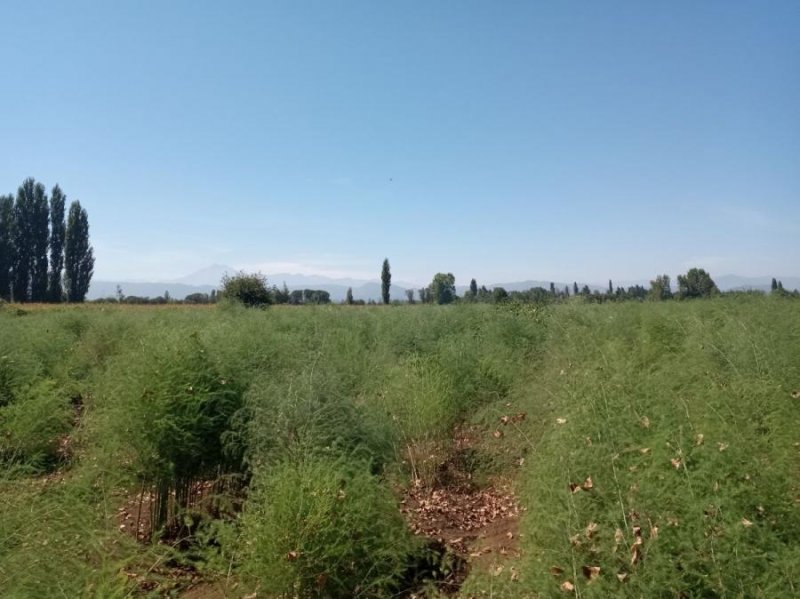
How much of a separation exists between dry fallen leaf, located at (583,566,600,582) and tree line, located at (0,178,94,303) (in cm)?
4850

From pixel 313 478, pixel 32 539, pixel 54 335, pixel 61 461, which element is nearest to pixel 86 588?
pixel 32 539

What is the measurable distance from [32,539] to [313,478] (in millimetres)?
1619

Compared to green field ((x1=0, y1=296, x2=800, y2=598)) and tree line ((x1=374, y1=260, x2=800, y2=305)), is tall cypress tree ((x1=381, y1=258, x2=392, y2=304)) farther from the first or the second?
green field ((x1=0, y1=296, x2=800, y2=598))

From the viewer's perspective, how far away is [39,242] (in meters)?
44.4

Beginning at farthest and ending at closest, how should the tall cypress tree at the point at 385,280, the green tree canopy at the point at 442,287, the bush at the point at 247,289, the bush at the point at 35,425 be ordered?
1. the tall cypress tree at the point at 385,280
2. the green tree canopy at the point at 442,287
3. the bush at the point at 247,289
4. the bush at the point at 35,425

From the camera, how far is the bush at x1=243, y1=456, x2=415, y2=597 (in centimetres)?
344

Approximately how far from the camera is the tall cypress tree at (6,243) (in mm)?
42281

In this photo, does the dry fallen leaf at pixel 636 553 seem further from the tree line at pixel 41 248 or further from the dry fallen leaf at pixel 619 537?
the tree line at pixel 41 248

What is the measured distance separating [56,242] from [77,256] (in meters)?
1.86

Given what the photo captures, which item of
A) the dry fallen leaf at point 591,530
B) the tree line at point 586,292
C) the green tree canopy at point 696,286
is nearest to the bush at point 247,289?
the tree line at point 586,292

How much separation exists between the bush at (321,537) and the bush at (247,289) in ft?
79.3

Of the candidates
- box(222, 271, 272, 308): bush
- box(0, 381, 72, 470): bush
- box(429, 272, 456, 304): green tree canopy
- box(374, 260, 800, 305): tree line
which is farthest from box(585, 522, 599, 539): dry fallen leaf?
box(429, 272, 456, 304): green tree canopy

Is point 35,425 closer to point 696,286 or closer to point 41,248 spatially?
point 696,286

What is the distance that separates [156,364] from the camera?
521 cm
